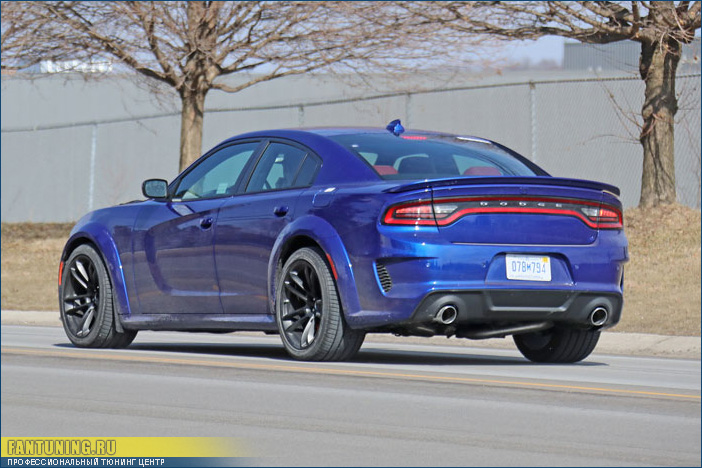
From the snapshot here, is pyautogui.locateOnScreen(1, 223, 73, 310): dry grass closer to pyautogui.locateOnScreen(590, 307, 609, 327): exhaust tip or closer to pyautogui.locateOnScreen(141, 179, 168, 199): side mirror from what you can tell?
pyautogui.locateOnScreen(141, 179, 168, 199): side mirror

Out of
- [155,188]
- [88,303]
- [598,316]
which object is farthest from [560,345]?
[88,303]

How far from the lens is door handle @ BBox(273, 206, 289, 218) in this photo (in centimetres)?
846

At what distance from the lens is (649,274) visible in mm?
17094

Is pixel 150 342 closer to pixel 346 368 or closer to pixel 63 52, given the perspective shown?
pixel 346 368

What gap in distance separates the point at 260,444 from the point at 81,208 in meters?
→ 25.0

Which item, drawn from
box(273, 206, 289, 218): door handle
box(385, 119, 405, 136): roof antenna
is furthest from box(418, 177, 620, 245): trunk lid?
box(385, 119, 405, 136): roof antenna

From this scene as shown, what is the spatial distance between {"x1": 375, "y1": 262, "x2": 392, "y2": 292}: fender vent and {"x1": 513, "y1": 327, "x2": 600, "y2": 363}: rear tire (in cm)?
159

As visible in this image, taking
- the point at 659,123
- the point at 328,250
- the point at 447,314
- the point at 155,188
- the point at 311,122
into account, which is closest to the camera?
the point at 447,314

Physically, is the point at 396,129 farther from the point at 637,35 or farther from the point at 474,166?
the point at 637,35

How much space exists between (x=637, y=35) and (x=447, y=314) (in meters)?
12.5

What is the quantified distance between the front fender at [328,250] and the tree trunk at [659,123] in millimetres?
12428

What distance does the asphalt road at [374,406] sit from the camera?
5500 millimetres

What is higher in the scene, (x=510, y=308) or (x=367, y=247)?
(x=367, y=247)

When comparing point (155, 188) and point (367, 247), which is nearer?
point (367, 247)
